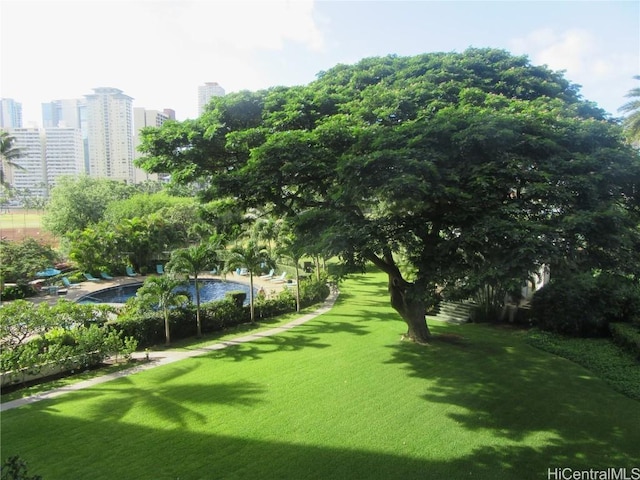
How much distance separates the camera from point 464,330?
1709cm

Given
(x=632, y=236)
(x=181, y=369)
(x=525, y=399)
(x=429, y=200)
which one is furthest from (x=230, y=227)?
(x=632, y=236)

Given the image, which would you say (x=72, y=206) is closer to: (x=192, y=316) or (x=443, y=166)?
(x=192, y=316)

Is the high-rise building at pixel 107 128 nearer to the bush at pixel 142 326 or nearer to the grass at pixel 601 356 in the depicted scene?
the bush at pixel 142 326

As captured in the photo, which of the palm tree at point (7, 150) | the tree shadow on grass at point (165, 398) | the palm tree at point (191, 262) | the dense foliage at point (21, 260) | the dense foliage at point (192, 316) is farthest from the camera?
the palm tree at point (7, 150)

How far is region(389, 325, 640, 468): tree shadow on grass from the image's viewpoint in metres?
8.20

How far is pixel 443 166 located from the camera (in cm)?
973

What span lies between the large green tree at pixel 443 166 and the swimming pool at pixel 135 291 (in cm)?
1592

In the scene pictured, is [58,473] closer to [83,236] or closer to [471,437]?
[471,437]

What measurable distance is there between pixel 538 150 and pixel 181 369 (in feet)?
37.5

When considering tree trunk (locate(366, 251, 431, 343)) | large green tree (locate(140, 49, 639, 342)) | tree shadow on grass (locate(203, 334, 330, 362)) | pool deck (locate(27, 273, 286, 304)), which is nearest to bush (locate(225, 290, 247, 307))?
→ tree shadow on grass (locate(203, 334, 330, 362))

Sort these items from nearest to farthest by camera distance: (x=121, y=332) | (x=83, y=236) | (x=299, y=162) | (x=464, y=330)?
(x=299, y=162), (x=121, y=332), (x=464, y=330), (x=83, y=236)

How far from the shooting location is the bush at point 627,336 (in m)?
13.4

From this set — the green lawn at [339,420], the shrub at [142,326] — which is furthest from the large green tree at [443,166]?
the shrub at [142,326]

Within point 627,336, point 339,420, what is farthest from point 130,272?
point 627,336
